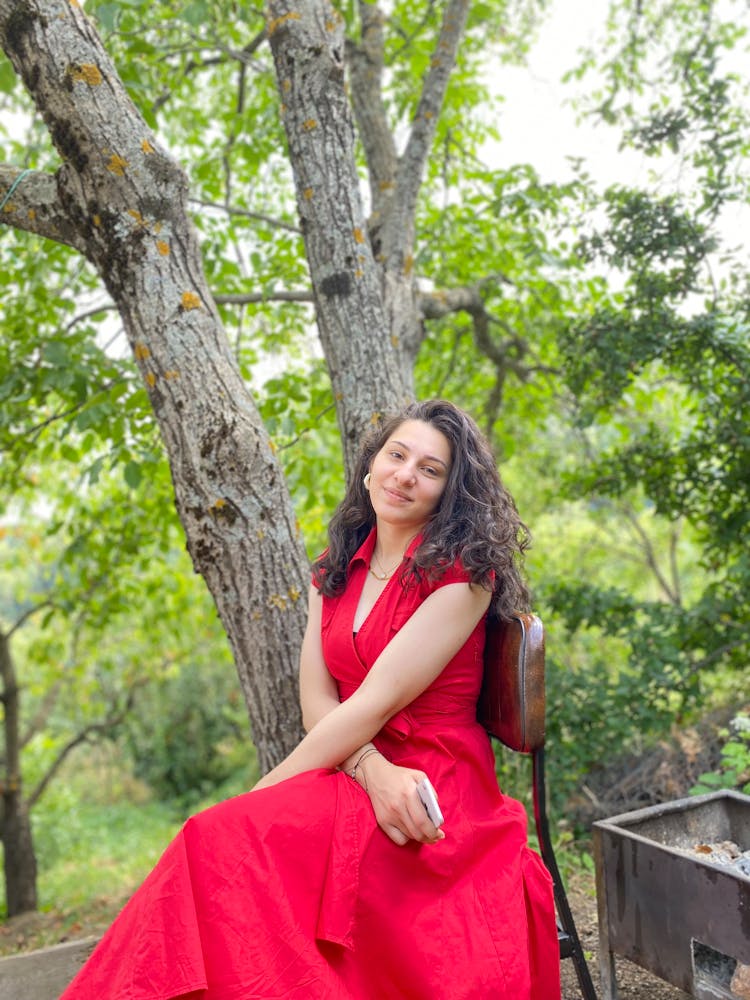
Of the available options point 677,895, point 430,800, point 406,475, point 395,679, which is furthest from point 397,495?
point 677,895

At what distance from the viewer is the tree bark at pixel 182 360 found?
244 cm

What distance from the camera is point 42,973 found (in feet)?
8.95

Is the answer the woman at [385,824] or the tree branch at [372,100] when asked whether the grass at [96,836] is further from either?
the tree branch at [372,100]

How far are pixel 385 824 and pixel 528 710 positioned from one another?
38 centimetres

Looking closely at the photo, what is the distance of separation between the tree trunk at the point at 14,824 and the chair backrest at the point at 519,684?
5328 mm

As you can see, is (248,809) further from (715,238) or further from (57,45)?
(715,238)

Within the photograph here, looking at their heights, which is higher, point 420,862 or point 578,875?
point 420,862

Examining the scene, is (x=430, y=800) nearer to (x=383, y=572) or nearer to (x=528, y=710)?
(x=528, y=710)

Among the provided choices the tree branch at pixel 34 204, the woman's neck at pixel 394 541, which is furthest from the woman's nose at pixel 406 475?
the tree branch at pixel 34 204

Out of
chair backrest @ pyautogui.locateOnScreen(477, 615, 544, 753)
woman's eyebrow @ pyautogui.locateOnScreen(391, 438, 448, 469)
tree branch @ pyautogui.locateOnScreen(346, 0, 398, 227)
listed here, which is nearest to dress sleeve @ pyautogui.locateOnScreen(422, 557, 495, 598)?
chair backrest @ pyautogui.locateOnScreen(477, 615, 544, 753)

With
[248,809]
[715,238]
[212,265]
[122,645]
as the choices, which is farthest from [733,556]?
[122,645]

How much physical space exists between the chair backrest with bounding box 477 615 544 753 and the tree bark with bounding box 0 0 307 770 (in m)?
0.73

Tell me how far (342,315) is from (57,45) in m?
1.11

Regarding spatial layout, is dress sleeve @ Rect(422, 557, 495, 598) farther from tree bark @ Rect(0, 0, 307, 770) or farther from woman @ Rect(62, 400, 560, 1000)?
tree bark @ Rect(0, 0, 307, 770)
